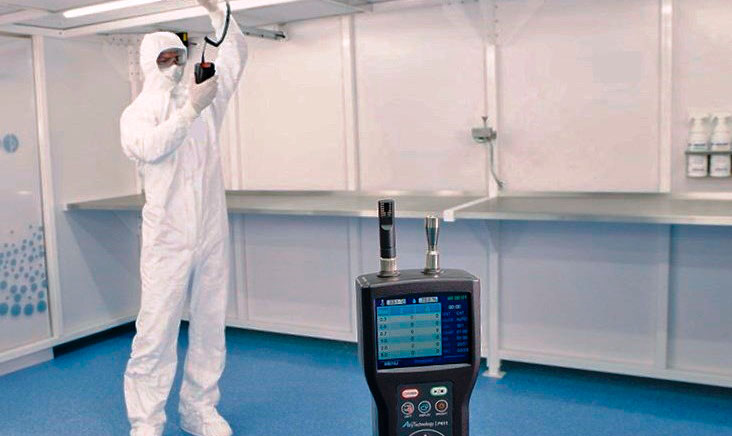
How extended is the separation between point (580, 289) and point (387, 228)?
243 centimetres

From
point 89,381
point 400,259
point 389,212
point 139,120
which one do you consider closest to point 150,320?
point 139,120

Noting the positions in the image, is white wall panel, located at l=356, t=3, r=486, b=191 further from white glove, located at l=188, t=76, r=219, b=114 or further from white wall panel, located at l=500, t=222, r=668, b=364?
white glove, located at l=188, t=76, r=219, b=114

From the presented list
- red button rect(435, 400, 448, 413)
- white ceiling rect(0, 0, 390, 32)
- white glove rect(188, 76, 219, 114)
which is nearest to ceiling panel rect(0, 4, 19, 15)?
white ceiling rect(0, 0, 390, 32)

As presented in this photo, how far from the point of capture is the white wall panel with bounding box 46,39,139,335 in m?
3.78

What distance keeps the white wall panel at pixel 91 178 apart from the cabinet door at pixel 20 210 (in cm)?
12

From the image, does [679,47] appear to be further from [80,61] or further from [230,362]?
[80,61]

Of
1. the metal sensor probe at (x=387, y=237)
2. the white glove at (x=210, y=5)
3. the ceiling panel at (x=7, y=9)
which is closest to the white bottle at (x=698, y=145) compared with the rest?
the white glove at (x=210, y=5)

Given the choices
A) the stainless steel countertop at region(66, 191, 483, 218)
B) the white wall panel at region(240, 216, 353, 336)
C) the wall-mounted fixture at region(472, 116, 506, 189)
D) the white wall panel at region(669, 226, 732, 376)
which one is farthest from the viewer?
the white wall panel at region(240, 216, 353, 336)

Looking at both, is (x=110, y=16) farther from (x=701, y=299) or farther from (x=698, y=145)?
(x=701, y=299)

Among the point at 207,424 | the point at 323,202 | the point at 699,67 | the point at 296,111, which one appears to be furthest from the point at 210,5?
the point at 699,67

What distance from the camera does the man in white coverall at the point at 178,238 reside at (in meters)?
2.53

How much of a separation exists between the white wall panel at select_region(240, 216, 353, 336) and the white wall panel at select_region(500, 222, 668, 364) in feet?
2.89

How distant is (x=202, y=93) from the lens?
2.38m

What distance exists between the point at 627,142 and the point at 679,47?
0.42 meters
